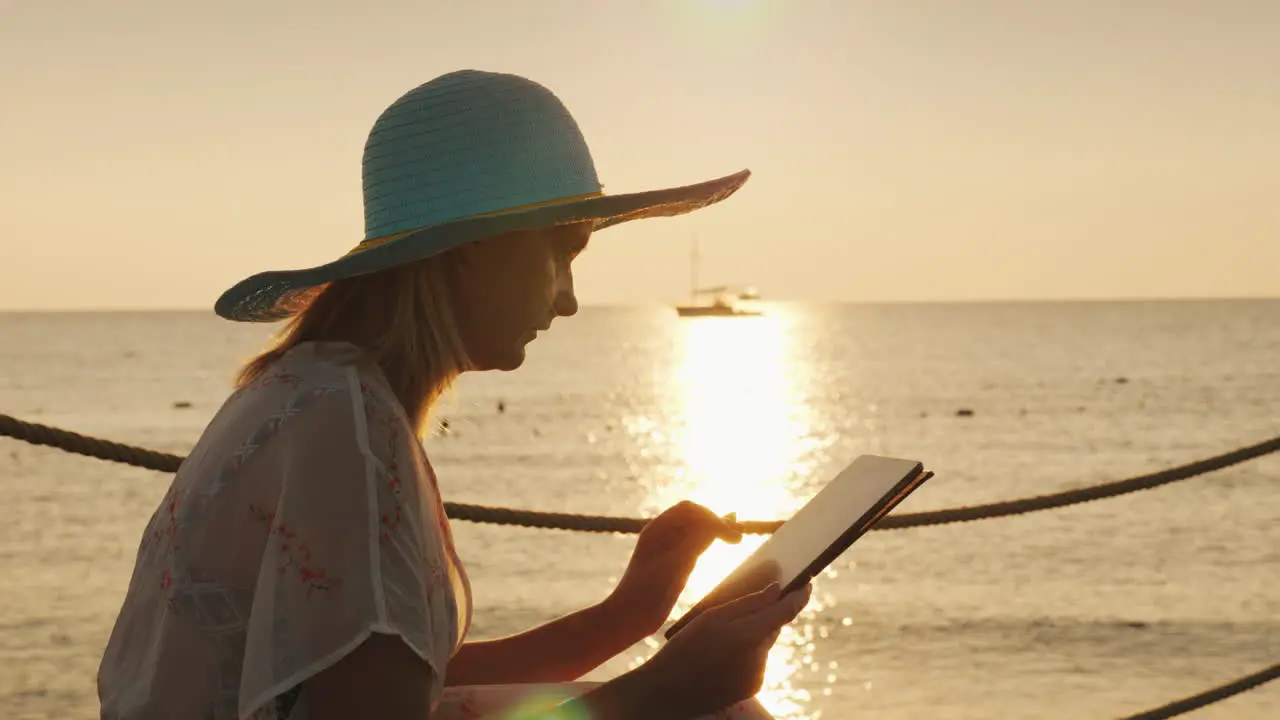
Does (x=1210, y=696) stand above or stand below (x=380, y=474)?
below

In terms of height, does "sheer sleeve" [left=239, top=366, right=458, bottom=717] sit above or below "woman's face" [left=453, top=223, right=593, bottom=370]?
below

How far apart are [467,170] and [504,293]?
153 mm

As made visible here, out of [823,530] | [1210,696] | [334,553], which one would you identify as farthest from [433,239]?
[1210,696]

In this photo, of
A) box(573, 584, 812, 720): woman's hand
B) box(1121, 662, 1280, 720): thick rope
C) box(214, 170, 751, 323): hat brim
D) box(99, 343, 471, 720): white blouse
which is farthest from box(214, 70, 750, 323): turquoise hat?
box(1121, 662, 1280, 720): thick rope

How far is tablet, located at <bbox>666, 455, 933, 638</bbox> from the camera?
5.98ft

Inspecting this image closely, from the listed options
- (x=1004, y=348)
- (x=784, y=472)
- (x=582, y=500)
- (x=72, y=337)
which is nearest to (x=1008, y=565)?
(x=582, y=500)

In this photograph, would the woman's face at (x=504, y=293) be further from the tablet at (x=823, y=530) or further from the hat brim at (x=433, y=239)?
the tablet at (x=823, y=530)

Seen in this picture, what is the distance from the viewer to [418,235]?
1.62 metres

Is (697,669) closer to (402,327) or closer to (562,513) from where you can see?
(402,327)

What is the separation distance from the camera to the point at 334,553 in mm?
1458

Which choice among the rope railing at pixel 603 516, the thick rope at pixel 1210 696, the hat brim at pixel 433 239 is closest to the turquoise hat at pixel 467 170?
the hat brim at pixel 433 239

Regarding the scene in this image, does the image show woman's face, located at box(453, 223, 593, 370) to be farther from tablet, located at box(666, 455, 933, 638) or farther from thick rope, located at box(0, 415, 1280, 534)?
thick rope, located at box(0, 415, 1280, 534)

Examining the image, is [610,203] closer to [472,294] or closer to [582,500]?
[472,294]

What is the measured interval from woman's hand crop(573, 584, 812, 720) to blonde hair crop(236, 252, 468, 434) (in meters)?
0.41
